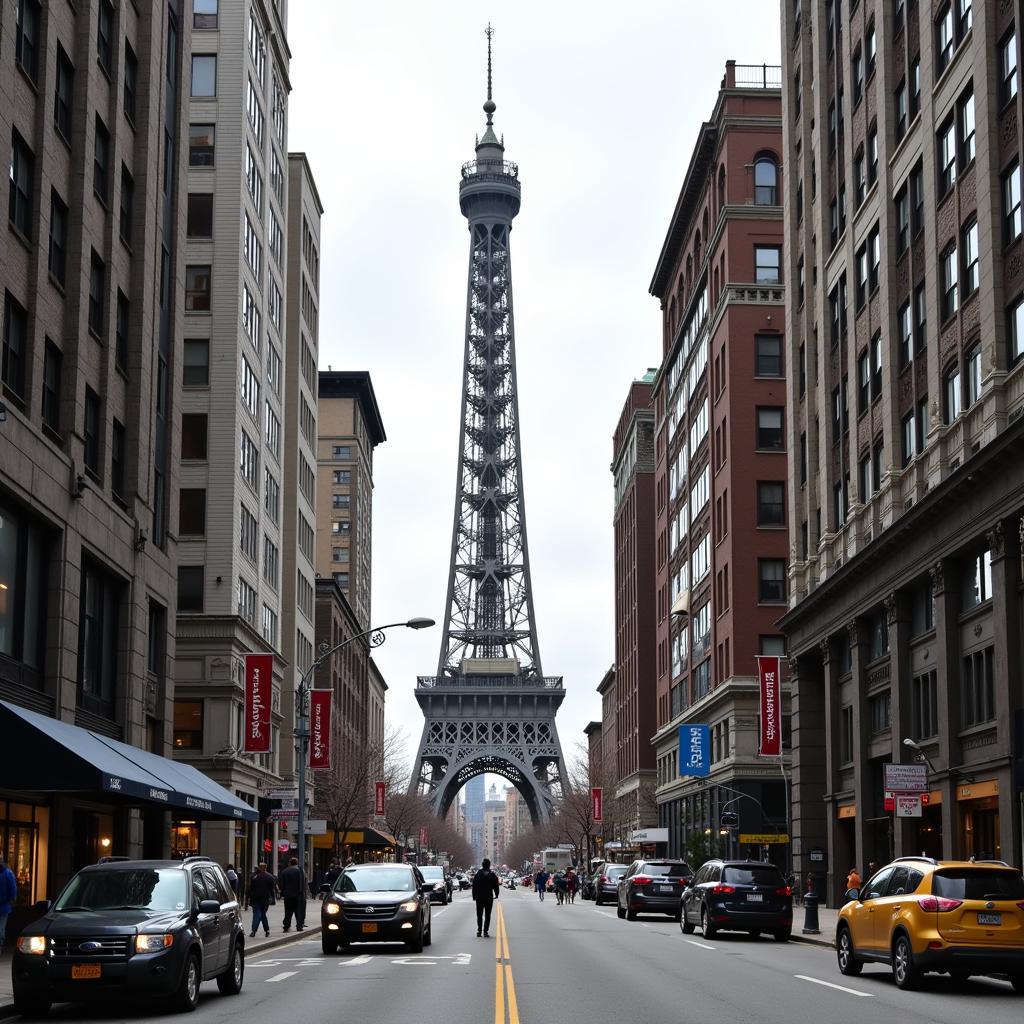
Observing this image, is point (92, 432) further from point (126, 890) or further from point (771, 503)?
point (771, 503)

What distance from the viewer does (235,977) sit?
22234mm

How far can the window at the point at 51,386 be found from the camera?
33562mm

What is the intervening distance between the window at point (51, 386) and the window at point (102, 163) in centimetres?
499

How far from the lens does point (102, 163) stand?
125 ft

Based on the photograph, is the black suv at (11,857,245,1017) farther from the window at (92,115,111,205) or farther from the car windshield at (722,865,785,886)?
the window at (92,115,111,205)

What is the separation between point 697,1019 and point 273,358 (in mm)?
58003

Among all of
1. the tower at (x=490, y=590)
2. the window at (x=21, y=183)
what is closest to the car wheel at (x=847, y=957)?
the window at (x=21, y=183)

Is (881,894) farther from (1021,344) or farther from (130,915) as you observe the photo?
(1021,344)

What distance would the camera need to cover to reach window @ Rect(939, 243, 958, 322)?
41.6 m

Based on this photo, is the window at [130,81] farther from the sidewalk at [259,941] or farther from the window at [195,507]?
the window at [195,507]

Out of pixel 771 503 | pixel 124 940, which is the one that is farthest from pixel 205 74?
pixel 124 940

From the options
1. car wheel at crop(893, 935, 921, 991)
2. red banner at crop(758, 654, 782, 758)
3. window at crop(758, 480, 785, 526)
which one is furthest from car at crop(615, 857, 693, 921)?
window at crop(758, 480, 785, 526)

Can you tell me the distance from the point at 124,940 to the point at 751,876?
825 inches

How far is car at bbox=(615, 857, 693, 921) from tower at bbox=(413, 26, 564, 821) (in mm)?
95288
